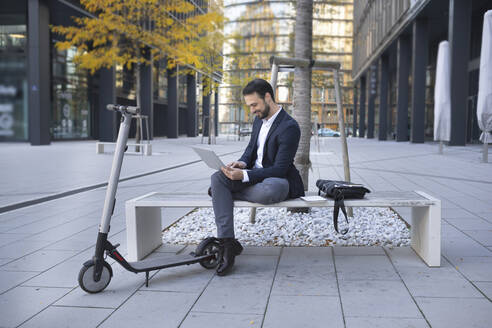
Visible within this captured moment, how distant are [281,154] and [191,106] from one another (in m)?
43.0

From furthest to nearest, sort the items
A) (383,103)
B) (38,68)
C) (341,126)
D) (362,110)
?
(362,110) → (383,103) → (38,68) → (341,126)

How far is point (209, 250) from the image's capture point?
4.01 meters

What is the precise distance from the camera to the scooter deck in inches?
141

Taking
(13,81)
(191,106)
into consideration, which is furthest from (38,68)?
(191,106)

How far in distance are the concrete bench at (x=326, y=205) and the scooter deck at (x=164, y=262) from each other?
441mm

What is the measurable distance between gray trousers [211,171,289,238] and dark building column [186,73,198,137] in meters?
42.3

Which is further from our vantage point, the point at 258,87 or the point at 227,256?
the point at 258,87

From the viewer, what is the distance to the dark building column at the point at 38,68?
72.7 ft

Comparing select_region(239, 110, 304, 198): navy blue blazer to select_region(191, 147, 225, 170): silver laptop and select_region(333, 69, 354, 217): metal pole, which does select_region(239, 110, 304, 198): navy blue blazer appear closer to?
select_region(191, 147, 225, 170): silver laptop

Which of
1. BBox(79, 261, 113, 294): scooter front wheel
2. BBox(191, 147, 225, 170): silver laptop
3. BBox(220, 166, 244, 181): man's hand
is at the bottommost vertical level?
BBox(79, 261, 113, 294): scooter front wheel

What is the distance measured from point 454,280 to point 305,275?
3.72ft

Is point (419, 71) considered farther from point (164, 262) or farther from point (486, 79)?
point (164, 262)

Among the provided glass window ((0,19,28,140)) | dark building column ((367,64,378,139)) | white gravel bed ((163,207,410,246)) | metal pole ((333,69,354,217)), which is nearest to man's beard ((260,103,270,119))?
white gravel bed ((163,207,410,246))

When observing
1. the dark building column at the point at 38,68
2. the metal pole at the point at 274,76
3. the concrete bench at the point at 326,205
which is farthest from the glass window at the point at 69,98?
the concrete bench at the point at 326,205
